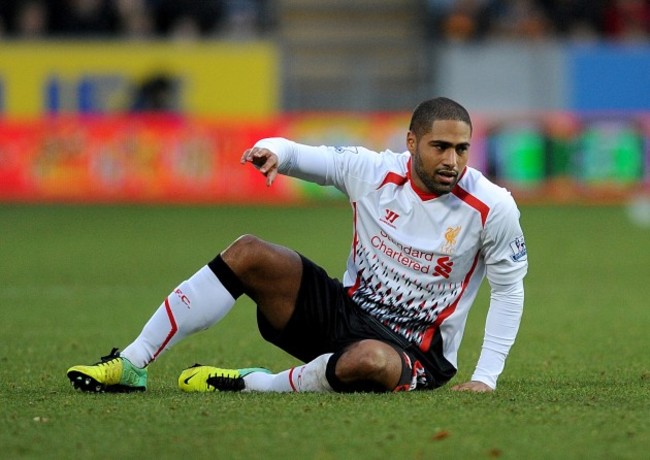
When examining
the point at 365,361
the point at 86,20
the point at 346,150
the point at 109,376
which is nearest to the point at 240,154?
the point at 86,20

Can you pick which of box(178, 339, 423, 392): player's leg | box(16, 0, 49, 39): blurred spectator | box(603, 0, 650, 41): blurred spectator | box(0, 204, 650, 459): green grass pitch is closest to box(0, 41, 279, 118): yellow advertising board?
box(16, 0, 49, 39): blurred spectator

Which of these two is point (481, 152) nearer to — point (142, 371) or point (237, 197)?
point (237, 197)

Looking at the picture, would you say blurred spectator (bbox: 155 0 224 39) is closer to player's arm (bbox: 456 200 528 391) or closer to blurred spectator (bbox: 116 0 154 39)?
blurred spectator (bbox: 116 0 154 39)

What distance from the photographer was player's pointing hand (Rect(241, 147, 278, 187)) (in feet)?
18.4

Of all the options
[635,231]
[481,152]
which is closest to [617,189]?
[481,152]

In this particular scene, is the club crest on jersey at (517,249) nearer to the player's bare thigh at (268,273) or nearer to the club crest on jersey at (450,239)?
the club crest on jersey at (450,239)

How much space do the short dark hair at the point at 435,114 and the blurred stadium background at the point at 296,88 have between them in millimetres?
14844

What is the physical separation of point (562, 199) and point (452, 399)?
16.1 metres

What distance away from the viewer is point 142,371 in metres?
5.97

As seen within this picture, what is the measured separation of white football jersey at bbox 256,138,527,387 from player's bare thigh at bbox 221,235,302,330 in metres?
0.32

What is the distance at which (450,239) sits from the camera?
600cm

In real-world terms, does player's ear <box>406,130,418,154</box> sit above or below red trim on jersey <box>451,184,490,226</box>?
above

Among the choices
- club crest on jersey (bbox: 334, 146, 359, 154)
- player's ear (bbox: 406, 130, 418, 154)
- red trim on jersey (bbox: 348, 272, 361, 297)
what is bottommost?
red trim on jersey (bbox: 348, 272, 361, 297)

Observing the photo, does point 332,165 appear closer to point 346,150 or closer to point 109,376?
point 346,150
